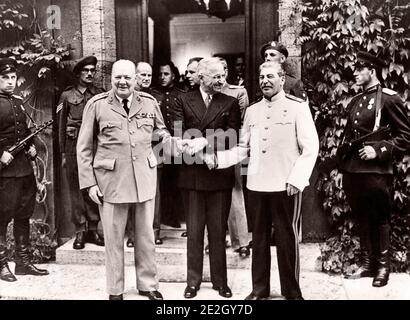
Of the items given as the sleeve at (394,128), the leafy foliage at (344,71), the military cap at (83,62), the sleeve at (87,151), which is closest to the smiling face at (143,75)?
the military cap at (83,62)

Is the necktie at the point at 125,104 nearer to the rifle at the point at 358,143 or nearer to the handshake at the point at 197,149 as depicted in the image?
the handshake at the point at 197,149

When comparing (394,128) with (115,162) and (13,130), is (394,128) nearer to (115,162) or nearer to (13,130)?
(115,162)

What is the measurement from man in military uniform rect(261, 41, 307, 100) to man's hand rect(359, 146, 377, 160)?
791mm

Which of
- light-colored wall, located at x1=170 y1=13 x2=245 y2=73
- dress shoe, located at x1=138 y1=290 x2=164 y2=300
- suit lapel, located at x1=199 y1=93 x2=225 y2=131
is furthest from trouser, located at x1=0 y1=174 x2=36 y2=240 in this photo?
light-colored wall, located at x1=170 y1=13 x2=245 y2=73

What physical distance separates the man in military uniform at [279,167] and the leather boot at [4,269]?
8.05 feet

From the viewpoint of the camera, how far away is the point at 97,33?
253 inches

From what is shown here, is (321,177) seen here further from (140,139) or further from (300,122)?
(140,139)

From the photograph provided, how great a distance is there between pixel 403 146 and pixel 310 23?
1716 mm

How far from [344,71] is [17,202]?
3.78 meters

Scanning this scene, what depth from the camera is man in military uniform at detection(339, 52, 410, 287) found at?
5.21 metres

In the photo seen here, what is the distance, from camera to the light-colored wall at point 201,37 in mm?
10352

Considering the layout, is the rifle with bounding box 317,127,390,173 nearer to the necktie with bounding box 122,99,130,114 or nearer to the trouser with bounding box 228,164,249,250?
the trouser with bounding box 228,164,249,250

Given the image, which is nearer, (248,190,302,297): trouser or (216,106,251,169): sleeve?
(248,190,302,297): trouser

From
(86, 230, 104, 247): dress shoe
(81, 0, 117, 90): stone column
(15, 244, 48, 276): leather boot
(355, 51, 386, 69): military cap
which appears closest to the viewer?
(355, 51, 386, 69): military cap
